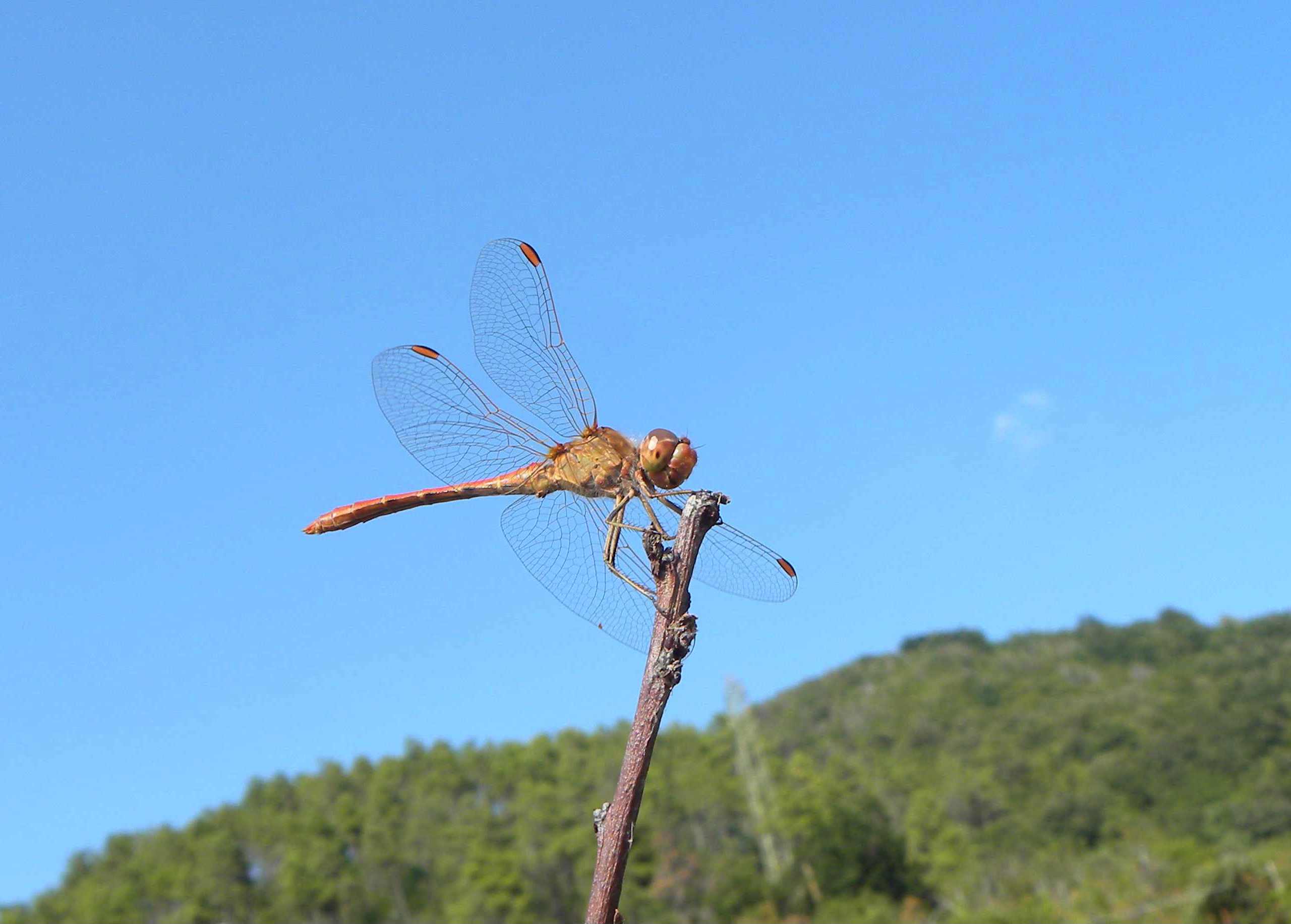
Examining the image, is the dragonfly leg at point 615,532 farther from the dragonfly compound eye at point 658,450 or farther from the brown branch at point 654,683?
the brown branch at point 654,683

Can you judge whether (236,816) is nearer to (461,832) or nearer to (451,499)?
(461,832)

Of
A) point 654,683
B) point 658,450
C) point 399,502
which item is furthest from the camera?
point 399,502

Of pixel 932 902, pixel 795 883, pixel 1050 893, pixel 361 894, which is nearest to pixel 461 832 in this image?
pixel 361 894

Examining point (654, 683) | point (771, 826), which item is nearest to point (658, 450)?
point (654, 683)

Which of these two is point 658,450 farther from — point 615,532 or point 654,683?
point 654,683

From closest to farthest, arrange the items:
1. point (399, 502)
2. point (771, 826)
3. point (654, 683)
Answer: point (654, 683), point (399, 502), point (771, 826)

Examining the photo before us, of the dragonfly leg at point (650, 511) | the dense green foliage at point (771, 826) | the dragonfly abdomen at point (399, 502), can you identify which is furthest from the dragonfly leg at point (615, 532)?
the dense green foliage at point (771, 826)

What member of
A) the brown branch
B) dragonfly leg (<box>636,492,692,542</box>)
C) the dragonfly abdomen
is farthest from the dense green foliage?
the brown branch
